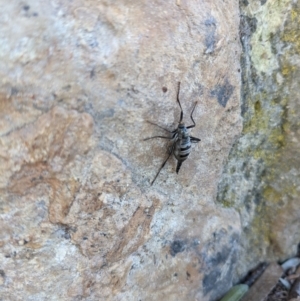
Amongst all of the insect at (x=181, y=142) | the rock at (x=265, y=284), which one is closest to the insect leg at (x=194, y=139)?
Answer: the insect at (x=181, y=142)

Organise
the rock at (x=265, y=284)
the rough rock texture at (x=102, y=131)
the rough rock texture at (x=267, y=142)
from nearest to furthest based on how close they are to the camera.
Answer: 1. the rough rock texture at (x=102, y=131)
2. the rough rock texture at (x=267, y=142)
3. the rock at (x=265, y=284)

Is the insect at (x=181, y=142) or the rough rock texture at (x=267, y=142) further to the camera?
the rough rock texture at (x=267, y=142)

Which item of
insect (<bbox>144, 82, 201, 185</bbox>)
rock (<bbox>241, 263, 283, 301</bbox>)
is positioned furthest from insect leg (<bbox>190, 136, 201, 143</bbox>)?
rock (<bbox>241, 263, 283, 301</bbox>)

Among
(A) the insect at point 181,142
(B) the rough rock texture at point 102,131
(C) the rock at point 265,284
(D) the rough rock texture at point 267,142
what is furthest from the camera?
(C) the rock at point 265,284

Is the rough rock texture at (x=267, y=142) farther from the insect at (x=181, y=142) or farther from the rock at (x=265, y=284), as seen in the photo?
the insect at (x=181, y=142)

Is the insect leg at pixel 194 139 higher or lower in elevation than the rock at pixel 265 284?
higher

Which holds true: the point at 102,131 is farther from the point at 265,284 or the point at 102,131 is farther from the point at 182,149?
the point at 265,284

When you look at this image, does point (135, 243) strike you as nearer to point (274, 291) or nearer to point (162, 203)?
point (162, 203)

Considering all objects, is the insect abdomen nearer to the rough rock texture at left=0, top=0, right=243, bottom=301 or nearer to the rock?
the rough rock texture at left=0, top=0, right=243, bottom=301

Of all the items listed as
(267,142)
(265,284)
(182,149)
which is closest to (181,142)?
(182,149)
